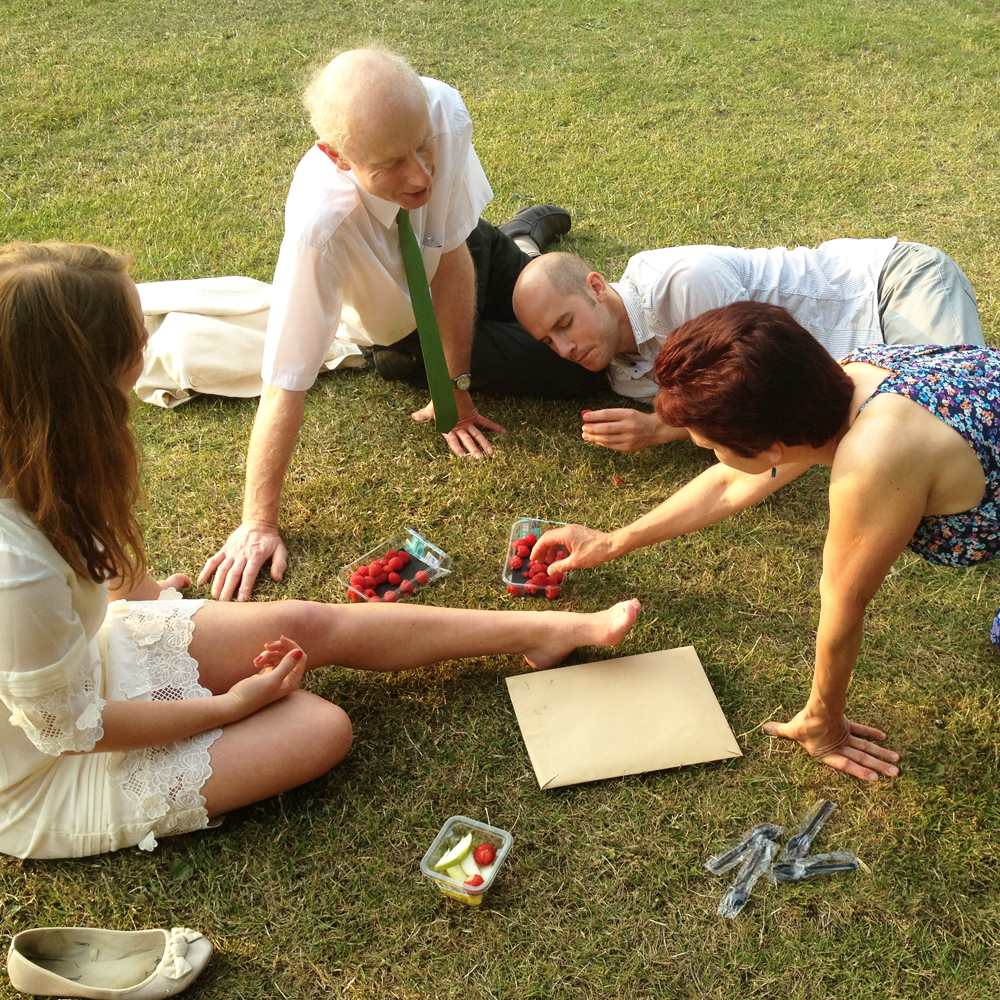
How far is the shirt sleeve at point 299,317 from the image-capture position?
9.88 feet

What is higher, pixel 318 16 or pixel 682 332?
pixel 318 16

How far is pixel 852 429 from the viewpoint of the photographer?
6.66 feet

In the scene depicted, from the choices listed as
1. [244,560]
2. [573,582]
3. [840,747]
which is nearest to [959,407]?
[840,747]

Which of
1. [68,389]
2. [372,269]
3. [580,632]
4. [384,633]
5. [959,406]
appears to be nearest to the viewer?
[68,389]

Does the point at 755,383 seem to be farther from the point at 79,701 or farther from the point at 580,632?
the point at 79,701

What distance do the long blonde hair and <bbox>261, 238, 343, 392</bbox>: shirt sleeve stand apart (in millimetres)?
Result: 1144

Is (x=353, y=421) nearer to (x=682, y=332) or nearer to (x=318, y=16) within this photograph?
(x=682, y=332)

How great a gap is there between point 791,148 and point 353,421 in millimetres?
3452

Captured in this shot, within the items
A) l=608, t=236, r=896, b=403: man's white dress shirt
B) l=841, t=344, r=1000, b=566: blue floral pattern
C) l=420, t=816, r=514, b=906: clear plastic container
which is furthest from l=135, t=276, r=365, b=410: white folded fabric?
l=841, t=344, r=1000, b=566: blue floral pattern

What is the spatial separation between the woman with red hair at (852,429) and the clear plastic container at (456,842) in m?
0.89

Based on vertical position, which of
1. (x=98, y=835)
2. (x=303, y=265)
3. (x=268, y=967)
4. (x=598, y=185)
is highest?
(x=303, y=265)

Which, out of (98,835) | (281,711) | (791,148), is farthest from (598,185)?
(98,835)

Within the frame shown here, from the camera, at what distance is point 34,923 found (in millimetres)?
2154

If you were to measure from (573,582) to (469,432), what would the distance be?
0.87 m
